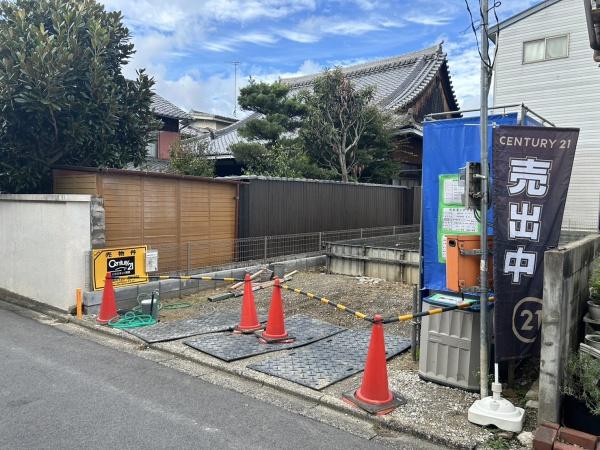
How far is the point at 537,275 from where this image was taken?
14.1 feet

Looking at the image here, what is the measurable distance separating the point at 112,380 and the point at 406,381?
3150 mm

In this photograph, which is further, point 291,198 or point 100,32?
point 291,198

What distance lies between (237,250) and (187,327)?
3.88 meters

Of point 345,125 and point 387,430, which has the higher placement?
point 345,125

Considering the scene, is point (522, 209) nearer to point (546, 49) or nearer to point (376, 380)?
point (376, 380)

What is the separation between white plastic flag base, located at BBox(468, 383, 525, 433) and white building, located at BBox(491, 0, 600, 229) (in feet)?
44.2

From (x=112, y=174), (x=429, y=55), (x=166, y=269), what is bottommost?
(x=166, y=269)

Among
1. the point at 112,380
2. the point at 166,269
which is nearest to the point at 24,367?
the point at 112,380

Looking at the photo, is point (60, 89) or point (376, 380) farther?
point (60, 89)

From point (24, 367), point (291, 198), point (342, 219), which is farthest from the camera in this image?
point (342, 219)

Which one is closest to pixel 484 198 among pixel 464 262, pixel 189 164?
pixel 464 262

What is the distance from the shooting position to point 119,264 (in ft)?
26.0

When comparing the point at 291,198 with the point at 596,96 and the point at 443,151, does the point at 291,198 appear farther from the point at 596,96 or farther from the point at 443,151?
the point at 596,96

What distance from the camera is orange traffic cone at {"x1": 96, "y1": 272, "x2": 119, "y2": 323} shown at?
7.12m
